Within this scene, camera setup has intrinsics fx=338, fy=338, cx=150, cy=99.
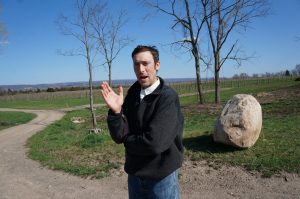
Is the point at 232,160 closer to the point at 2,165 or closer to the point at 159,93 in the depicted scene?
the point at 159,93

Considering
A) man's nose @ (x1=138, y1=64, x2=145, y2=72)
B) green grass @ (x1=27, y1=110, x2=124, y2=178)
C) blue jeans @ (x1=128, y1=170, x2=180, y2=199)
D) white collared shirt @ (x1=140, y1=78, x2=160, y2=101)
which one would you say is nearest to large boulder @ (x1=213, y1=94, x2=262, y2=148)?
green grass @ (x1=27, y1=110, x2=124, y2=178)

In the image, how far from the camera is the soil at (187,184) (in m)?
6.05

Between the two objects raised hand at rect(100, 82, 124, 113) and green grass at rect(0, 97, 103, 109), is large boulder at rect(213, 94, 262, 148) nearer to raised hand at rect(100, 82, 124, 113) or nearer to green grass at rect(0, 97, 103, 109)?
raised hand at rect(100, 82, 124, 113)

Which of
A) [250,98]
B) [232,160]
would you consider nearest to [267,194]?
[232,160]

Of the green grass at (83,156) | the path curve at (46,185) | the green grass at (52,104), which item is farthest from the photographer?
the green grass at (52,104)

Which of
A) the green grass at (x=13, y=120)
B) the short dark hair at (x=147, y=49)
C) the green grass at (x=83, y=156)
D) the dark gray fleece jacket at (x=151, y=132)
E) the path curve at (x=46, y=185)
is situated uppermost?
the short dark hair at (x=147, y=49)

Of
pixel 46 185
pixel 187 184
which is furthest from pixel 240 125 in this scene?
pixel 46 185

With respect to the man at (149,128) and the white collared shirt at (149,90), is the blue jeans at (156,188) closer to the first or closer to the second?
the man at (149,128)

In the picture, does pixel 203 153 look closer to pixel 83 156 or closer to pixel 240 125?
pixel 240 125

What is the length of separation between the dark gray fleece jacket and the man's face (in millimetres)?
105

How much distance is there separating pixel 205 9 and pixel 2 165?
17.4 meters

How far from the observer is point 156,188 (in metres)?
2.64

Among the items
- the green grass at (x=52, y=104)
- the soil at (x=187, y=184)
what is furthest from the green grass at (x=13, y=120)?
the soil at (x=187, y=184)

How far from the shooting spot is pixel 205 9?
22766mm
